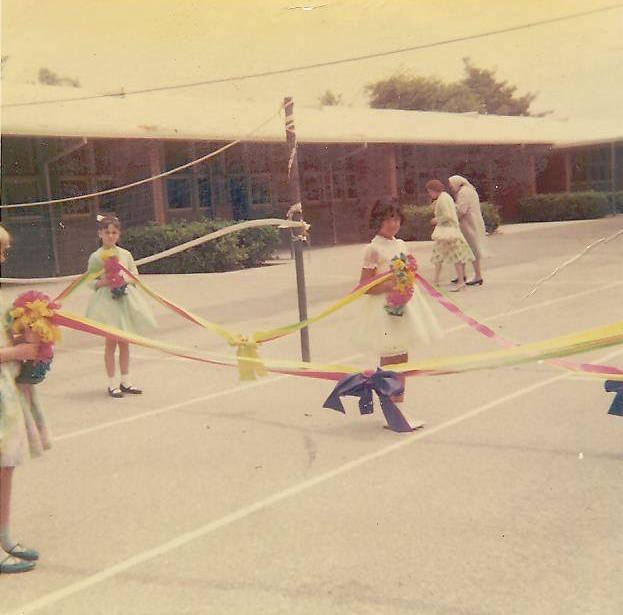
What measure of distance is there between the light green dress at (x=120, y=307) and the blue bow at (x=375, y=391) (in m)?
2.57

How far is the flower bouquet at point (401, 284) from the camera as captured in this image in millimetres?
5676

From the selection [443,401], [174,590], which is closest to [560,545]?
[174,590]

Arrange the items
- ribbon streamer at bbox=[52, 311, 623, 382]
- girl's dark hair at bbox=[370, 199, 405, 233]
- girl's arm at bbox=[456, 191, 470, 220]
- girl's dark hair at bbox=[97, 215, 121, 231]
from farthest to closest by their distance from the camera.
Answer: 1. girl's arm at bbox=[456, 191, 470, 220]
2. girl's dark hair at bbox=[97, 215, 121, 231]
3. girl's dark hair at bbox=[370, 199, 405, 233]
4. ribbon streamer at bbox=[52, 311, 623, 382]

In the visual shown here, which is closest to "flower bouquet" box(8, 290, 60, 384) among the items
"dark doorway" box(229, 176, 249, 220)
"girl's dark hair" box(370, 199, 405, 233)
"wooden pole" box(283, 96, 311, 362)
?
"girl's dark hair" box(370, 199, 405, 233)

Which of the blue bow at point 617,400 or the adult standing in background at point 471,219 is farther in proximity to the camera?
the adult standing in background at point 471,219

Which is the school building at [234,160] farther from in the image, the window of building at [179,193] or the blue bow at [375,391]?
the blue bow at [375,391]

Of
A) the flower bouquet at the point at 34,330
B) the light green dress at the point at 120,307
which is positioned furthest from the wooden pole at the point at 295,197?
the flower bouquet at the point at 34,330

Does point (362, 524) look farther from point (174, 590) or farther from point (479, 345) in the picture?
point (479, 345)

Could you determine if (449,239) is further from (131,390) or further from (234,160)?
(234,160)

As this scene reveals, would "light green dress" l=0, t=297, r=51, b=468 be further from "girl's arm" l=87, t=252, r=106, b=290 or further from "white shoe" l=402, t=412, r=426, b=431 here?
"girl's arm" l=87, t=252, r=106, b=290

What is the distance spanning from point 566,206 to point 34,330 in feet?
93.9

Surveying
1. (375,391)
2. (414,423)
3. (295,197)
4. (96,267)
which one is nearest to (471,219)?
(295,197)

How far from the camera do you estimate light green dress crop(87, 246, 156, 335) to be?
288 inches

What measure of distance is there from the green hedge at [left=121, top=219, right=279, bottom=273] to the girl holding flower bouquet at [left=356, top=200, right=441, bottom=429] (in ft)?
42.1
